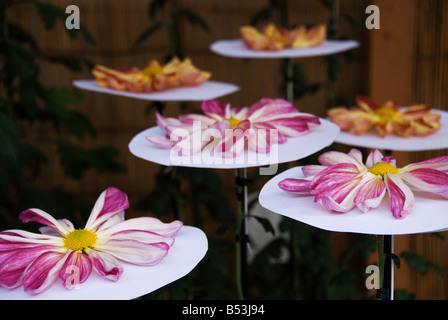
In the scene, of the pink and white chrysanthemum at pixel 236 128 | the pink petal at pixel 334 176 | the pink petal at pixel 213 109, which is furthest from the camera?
the pink petal at pixel 213 109

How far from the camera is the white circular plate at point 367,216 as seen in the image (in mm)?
625

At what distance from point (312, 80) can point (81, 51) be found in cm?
80

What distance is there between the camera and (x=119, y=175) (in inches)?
85.6

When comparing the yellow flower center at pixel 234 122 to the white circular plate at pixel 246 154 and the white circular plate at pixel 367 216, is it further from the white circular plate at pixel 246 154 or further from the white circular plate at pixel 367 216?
the white circular plate at pixel 367 216

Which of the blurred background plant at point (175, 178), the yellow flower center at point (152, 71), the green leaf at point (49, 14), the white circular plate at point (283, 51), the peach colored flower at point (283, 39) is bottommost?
the blurred background plant at point (175, 178)

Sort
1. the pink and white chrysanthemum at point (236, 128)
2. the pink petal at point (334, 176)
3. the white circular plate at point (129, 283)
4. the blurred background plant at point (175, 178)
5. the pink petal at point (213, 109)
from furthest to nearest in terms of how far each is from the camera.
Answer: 1. the blurred background plant at point (175, 178)
2. the pink petal at point (213, 109)
3. the pink and white chrysanthemum at point (236, 128)
4. the pink petal at point (334, 176)
5. the white circular plate at point (129, 283)

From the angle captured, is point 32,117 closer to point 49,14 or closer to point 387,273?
point 49,14

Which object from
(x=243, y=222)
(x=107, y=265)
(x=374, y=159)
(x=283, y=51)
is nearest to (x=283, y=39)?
(x=283, y=51)

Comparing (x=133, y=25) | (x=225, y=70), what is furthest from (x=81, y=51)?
(x=225, y=70)

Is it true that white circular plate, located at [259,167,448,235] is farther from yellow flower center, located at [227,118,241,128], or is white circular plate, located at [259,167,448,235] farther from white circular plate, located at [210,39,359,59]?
white circular plate, located at [210,39,359,59]

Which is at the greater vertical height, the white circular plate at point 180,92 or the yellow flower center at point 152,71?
the yellow flower center at point 152,71

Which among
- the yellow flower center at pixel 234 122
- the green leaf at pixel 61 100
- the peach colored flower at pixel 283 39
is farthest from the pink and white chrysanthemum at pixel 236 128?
the green leaf at pixel 61 100

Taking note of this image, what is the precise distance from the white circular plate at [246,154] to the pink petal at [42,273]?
212mm

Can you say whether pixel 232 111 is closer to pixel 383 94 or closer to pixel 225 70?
pixel 383 94
